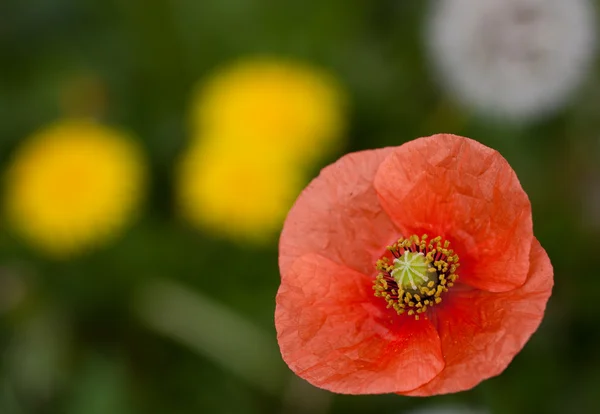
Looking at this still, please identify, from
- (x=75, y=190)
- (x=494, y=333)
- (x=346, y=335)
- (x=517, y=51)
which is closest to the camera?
(x=494, y=333)

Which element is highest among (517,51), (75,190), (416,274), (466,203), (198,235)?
(466,203)

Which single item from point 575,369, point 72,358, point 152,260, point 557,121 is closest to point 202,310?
point 152,260

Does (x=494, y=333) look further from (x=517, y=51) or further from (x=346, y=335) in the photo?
(x=517, y=51)

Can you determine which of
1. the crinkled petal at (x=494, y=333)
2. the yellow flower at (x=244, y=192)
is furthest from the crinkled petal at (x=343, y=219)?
the yellow flower at (x=244, y=192)

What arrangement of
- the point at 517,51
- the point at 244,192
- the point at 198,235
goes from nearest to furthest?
the point at 517,51 → the point at 244,192 → the point at 198,235

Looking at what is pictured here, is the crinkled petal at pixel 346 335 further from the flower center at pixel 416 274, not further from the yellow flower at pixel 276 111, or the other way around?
the yellow flower at pixel 276 111

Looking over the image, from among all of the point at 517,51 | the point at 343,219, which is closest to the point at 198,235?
the point at 517,51

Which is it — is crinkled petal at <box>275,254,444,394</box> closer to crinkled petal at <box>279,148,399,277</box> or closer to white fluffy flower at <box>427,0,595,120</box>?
crinkled petal at <box>279,148,399,277</box>

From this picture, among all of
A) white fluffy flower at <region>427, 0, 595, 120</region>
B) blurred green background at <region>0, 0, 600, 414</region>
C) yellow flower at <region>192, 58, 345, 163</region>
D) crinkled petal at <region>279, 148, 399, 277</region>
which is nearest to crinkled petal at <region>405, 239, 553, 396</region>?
crinkled petal at <region>279, 148, 399, 277</region>
